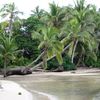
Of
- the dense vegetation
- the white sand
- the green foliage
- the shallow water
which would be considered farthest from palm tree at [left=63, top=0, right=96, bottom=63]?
the white sand

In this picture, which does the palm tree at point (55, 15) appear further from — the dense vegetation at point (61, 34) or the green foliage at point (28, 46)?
the green foliage at point (28, 46)

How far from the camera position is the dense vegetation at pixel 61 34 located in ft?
155

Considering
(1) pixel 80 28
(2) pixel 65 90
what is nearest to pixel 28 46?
(1) pixel 80 28

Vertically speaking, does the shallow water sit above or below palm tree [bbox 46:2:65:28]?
below

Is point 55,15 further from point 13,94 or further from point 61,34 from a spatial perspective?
point 13,94

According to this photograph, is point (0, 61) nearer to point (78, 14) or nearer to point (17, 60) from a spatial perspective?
point (17, 60)

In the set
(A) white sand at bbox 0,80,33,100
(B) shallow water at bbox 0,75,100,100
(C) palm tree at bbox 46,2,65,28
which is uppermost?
Result: (C) palm tree at bbox 46,2,65,28

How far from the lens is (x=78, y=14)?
49219 mm

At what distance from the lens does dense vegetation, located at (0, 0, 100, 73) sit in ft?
155

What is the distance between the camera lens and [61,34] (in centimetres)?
4975

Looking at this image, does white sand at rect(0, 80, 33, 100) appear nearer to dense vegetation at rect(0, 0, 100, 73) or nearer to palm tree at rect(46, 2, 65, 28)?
dense vegetation at rect(0, 0, 100, 73)

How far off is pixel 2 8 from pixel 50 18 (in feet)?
26.2

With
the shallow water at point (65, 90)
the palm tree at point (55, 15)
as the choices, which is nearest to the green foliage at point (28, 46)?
the palm tree at point (55, 15)

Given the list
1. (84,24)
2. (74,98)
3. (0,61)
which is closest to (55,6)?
(84,24)
